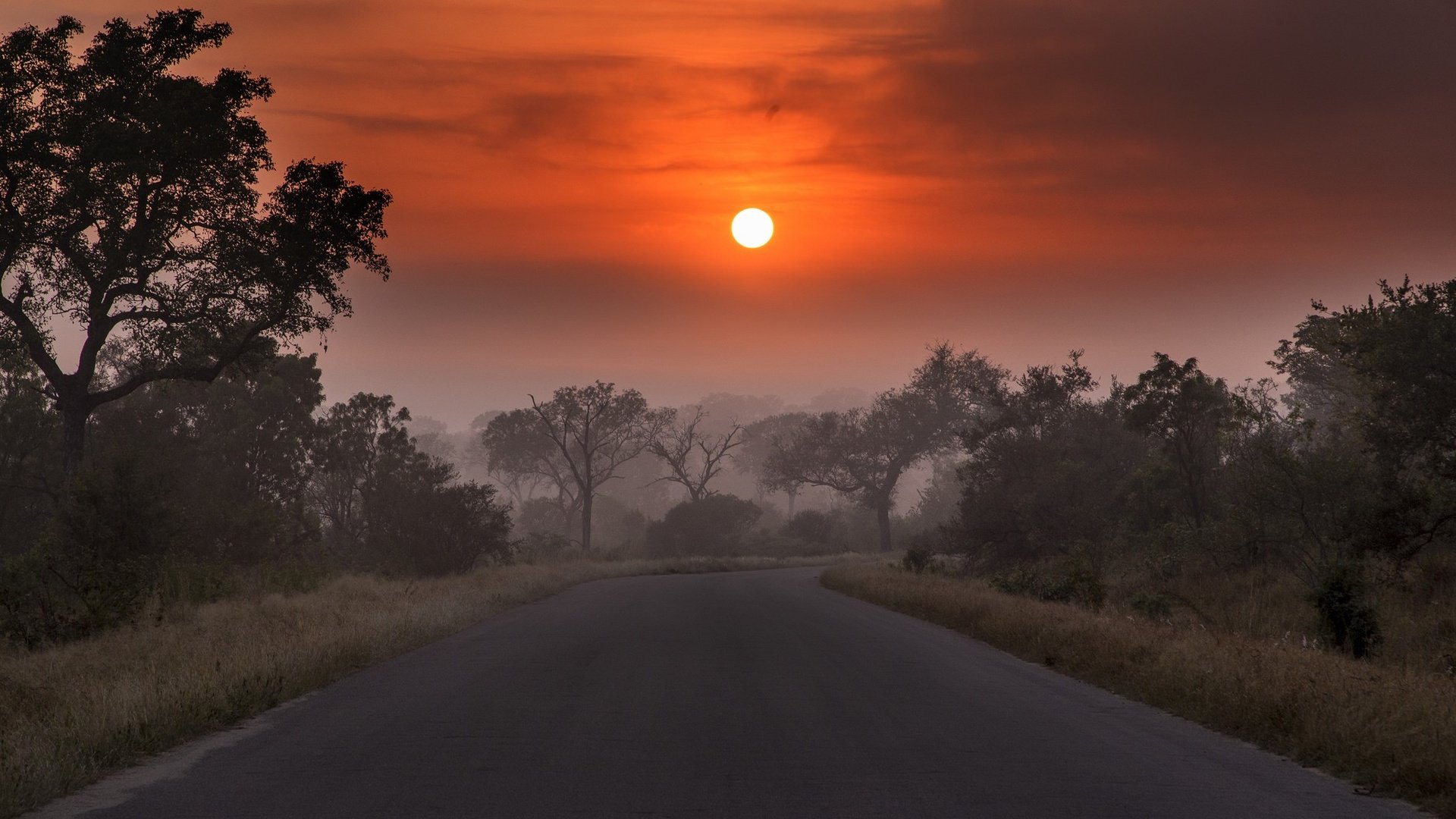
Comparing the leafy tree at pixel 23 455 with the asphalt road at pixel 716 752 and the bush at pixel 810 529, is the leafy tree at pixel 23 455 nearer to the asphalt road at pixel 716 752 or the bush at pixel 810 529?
the asphalt road at pixel 716 752

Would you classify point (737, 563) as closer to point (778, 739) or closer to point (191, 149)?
point (191, 149)

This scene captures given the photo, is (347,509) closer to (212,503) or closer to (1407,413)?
(212,503)

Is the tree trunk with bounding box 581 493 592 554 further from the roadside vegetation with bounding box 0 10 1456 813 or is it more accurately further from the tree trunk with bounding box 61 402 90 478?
the tree trunk with bounding box 61 402 90 478

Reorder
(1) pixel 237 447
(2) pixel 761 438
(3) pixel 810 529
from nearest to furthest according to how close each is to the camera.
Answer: (1) pixel 237 447, (3) pixel 810 529, (2) pixel 761 438

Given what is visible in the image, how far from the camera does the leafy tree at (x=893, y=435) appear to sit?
263ft

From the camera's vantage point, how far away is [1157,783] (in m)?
7.56

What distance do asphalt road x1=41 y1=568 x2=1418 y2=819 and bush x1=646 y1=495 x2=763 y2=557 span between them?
62.8 m

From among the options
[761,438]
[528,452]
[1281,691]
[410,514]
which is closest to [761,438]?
[761,438]

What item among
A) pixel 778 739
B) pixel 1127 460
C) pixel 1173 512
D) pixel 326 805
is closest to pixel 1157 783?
pixel 778 739

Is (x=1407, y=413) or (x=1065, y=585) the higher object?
(x=1407, y=413)

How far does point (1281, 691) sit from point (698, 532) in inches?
2705

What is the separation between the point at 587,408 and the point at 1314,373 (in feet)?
162

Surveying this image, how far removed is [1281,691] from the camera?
10.1 m

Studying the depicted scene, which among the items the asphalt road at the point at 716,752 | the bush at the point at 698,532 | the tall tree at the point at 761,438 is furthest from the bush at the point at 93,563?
→ the tall tree at the point at 761,438
